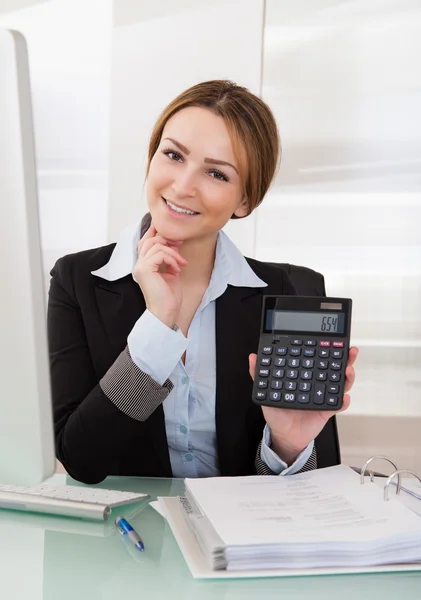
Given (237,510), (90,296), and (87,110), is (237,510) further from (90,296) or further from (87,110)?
(87,110)

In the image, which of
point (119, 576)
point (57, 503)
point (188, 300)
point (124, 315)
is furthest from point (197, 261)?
point (119, 576)

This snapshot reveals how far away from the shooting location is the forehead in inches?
60.3

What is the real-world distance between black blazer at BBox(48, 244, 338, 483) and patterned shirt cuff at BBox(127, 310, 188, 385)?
19 centimetres

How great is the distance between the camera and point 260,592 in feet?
2.56

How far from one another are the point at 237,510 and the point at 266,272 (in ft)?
2.77

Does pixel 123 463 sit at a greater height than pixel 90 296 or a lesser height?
lesser

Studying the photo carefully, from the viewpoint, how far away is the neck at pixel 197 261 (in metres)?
1.61

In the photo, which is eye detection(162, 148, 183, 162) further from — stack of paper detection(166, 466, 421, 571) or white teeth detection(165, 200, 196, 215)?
stack of paper detection(166, 466, 421, 571)

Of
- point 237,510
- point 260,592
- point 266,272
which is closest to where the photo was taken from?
point 260,592

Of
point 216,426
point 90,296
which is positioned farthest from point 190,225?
point 216,426

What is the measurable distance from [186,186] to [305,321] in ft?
1.50

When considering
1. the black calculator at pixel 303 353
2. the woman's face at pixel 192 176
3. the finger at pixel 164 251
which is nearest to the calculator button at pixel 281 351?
the black calculator at pixel 303 353

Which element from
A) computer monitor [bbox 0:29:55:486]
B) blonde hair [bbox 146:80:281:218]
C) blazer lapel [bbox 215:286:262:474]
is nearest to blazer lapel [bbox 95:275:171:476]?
blazer lapel [bbox 215:286:262:474]

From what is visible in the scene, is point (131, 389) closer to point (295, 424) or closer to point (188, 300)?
point (295, 424)
